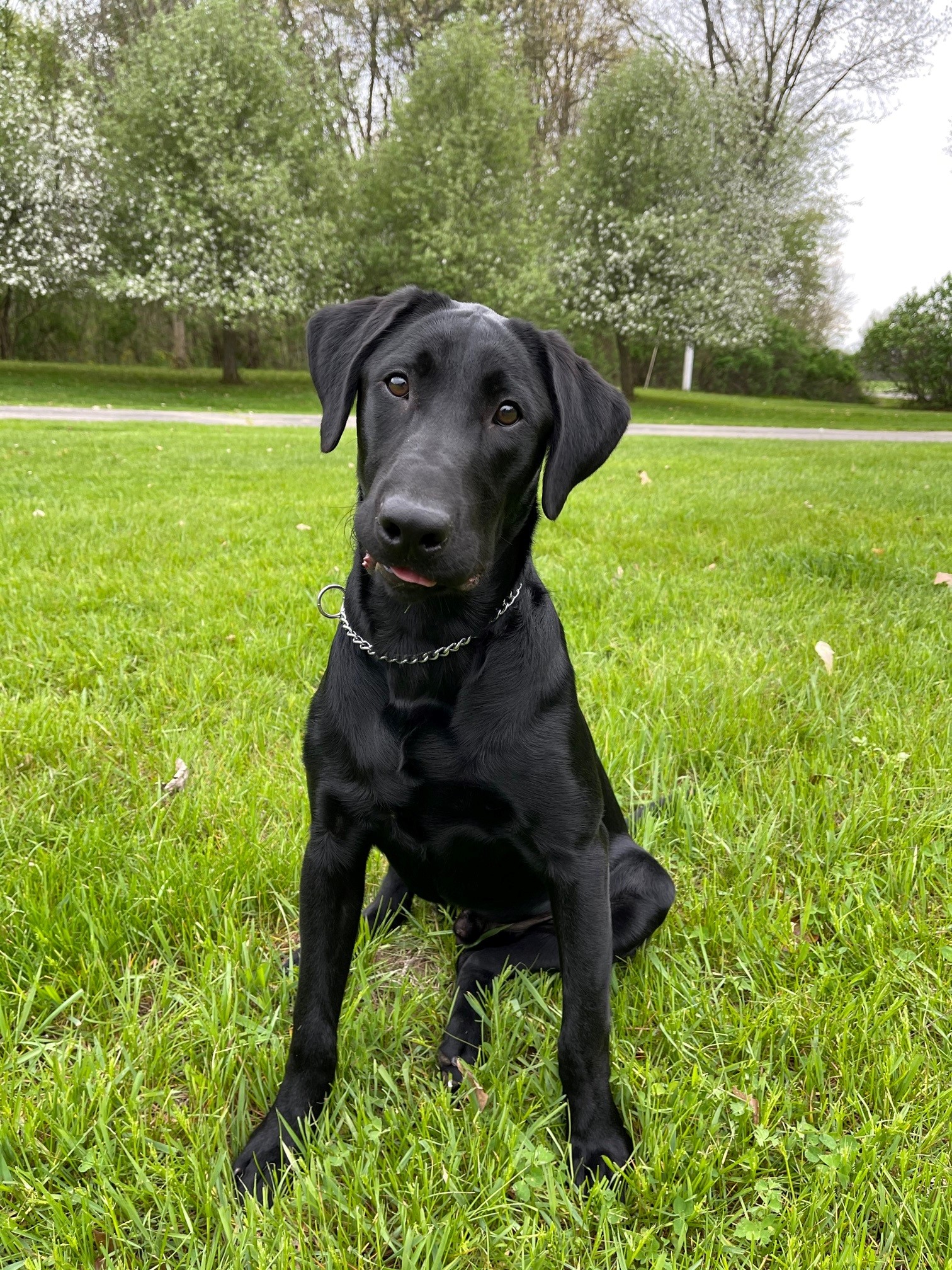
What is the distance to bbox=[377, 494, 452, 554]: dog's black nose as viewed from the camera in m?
1.53

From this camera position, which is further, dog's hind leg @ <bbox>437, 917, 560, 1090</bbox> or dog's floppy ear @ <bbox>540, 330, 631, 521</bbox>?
dog's floppy ear @ <bbox>540, 330, 631, 521</bbox>

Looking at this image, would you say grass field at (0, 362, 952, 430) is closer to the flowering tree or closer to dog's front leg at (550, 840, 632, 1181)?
the flowering tree

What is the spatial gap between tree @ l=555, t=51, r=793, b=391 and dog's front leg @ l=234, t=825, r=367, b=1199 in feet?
81.7

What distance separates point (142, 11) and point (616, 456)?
82.7 feet

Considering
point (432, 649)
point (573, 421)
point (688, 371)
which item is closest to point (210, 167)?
point (688, 371)

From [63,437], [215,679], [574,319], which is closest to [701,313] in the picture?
[574,319]

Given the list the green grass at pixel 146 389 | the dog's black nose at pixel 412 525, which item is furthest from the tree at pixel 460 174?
the dog's black nose at pixel 412 525

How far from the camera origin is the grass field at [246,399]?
68.9 feet

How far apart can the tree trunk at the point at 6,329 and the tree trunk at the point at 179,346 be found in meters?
5.57

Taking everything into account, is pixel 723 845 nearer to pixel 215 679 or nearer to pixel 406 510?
pixel 406 510

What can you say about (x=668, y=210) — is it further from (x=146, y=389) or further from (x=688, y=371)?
(x=146, y=389)

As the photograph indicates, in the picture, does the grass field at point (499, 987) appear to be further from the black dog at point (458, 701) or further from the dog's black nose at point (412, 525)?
the dog's black nose at point (412, 525)

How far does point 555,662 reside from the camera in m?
1.88

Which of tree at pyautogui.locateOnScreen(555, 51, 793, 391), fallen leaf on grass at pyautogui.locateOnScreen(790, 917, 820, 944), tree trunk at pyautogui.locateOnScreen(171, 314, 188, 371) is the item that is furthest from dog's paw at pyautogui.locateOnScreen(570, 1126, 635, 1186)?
tree trunk at pyautogui.locateOnScreen(171, 314, 188, 371)
